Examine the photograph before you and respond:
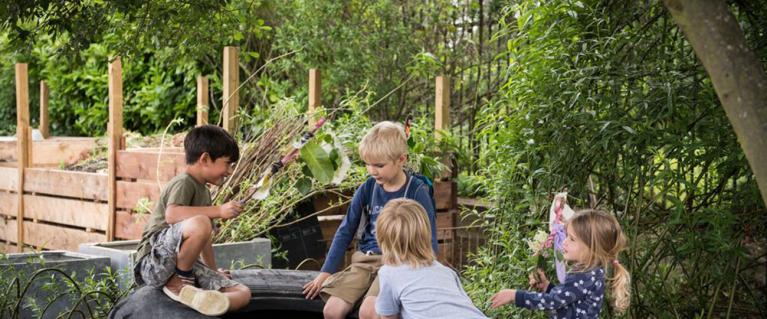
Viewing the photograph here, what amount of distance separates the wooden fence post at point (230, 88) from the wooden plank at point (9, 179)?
2980mm

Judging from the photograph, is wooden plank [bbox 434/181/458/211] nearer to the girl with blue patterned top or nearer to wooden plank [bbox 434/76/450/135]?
wooden plank [bbox 434/76/450/135]

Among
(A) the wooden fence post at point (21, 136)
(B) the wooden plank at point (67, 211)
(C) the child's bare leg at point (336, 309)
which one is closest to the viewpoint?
(C) the child's bare leg at point (336, 309)

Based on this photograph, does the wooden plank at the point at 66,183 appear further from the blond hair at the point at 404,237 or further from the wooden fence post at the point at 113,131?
the blond hair at the point at 404,237

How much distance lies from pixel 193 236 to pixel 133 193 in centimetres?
360

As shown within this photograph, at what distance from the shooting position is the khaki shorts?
416 cm

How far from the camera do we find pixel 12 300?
15.4 ft

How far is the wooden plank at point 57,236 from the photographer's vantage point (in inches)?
313

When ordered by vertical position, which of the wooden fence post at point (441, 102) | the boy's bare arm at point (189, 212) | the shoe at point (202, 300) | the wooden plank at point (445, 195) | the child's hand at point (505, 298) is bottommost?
the shoe at point (202, 300)

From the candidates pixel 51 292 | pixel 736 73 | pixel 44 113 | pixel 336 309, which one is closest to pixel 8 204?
pixel 44 113

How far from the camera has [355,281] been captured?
420 cm

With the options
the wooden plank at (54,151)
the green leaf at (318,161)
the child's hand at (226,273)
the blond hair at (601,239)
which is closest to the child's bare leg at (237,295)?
the child's hand at (226,273)

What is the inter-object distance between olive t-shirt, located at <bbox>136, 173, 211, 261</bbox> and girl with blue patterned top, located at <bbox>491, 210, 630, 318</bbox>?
126 centimetres

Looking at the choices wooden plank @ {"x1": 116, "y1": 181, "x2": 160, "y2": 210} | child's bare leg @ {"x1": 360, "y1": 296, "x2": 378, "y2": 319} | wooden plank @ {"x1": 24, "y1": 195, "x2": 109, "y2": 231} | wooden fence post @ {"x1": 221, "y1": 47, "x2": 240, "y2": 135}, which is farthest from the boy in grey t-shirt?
wooden plank @ {"x1": 24, "y1": 195, "x2": 109, "y2": 231}

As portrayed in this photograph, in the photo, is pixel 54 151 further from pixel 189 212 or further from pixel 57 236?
pixel 189 212
